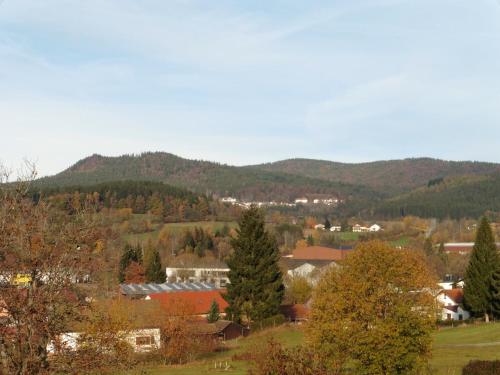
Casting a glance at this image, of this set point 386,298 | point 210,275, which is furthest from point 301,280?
point 386,298

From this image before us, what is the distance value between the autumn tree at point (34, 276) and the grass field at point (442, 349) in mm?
13353

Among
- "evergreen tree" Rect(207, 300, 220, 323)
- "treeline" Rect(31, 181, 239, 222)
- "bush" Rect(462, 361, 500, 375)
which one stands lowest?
"evergreen tree" Rect(207, 300, 220, 323)

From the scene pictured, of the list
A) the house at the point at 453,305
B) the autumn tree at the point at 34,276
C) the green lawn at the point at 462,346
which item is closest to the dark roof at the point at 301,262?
the house at the point at 453,305

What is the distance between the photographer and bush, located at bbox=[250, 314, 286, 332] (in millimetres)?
45438

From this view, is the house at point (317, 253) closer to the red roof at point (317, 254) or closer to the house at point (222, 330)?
the red roof at point (317, 254)

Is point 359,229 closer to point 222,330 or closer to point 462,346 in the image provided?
point 222,330

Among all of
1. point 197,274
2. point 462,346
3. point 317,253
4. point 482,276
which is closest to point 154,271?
point 197,274

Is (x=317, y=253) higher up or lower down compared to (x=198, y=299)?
higher up

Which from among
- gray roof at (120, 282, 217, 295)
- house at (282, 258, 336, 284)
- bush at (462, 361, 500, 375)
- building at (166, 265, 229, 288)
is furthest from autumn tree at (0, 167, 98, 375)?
house at (282, 258, 336, 284)

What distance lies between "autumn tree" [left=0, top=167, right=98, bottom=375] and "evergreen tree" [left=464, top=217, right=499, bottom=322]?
42.9 meters

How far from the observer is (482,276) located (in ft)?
164

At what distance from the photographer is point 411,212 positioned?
191250 mm

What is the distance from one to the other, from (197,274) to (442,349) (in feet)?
177

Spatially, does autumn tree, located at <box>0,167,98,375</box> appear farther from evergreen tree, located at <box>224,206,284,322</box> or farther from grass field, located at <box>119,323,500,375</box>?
evergreen tree, located at <box>224,206,284,322</box>
